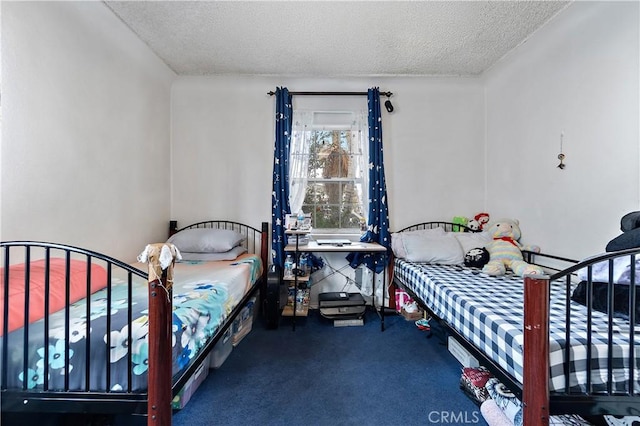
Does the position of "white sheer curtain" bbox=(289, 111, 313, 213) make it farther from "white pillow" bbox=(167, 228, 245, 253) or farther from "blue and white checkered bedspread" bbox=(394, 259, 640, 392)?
"blue and white checkered bedspread" bbox=(394, 259, 640, 392)

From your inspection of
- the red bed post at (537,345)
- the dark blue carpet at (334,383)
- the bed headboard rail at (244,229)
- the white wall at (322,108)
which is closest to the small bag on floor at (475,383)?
the dark blue carpet at (334,383)

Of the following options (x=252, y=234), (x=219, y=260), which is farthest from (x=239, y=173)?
(x=219, y=260)

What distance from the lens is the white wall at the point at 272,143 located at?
326 cm

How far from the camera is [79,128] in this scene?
1988 millimetres

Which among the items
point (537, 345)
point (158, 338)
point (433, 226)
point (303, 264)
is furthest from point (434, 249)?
point (158, 338)

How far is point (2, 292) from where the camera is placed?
1.13 meters

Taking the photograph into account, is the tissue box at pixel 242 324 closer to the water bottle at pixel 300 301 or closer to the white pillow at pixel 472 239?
the water bottle at pixel 300 301

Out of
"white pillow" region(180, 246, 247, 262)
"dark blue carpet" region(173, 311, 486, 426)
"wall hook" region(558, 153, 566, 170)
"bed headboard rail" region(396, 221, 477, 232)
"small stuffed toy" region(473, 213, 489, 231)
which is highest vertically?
"wall hook" region(558, 153, 566, 170)

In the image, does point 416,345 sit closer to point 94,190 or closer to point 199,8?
point 94,190

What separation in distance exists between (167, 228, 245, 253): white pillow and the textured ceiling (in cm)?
171

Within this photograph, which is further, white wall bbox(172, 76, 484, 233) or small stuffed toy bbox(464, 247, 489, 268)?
white wall bbox(172, 76, 484, 233)

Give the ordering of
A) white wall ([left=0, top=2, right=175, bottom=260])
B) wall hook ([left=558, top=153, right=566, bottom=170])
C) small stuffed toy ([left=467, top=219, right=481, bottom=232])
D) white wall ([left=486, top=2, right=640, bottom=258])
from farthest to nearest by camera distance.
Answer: small stuffed toy ([left=467, top=219, right=481, bottom=232]), wall hook ([left=558, top=153, right=566, bottom=170]), white wall ([left=486, top=2, right=640, bottom=258]), white wall ([left=0, top=2, right=175, bottom=260])

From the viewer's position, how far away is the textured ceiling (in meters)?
2.08

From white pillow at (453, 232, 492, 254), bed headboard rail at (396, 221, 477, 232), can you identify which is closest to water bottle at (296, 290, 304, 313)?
bed headboard rail at (396, 221, 477, 232)
